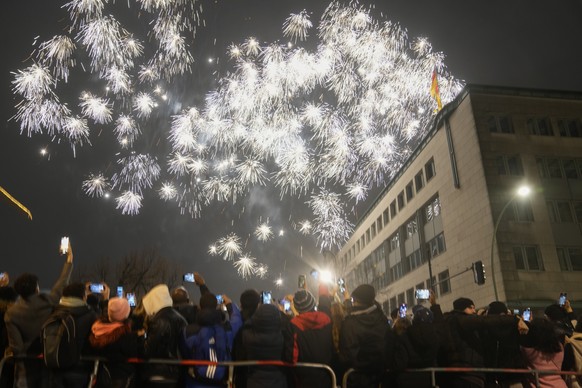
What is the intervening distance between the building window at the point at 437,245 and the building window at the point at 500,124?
10.9 metres

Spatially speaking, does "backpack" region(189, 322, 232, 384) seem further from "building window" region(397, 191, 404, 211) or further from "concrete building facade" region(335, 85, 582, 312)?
"building window" region(397, 191, 404, 211)

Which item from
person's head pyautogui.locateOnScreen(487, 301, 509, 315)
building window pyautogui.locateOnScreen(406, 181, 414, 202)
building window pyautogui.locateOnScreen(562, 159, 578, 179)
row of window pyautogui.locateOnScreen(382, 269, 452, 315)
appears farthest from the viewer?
building window pyautogui.locateOnScreen(406, 181, 414, 202)

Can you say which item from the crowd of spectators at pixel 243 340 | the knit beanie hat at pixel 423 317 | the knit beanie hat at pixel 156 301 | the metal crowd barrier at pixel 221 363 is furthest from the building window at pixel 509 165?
the knit beanie hat at pixel 156 301

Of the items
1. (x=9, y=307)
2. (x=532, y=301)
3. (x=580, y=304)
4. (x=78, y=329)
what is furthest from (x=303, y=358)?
(x=580, y=304)

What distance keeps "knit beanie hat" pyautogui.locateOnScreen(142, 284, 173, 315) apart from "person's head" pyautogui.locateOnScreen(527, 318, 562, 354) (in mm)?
5249

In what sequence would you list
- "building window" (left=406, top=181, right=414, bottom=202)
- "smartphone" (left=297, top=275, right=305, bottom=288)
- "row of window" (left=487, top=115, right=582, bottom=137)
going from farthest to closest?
"building window" (left=406, top=181, right=414, bottom=202) → "row of window" (left=487, top=115, right=582, bottom=137) → "smartphone" (left=297, top=275, right=305, bottom=288)

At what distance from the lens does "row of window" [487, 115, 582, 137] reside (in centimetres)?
3700

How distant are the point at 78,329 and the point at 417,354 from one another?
4344 millimetres

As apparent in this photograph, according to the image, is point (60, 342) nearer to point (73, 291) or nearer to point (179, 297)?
point (73, 291)

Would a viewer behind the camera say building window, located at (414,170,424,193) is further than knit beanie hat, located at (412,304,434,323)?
Yes

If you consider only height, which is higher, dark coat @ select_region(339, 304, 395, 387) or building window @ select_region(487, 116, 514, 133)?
building window @ select_region(487, 116, 514, 133)

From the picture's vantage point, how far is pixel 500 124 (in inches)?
1463

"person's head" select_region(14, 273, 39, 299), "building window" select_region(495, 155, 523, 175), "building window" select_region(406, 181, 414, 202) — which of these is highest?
"building window" select_region(406, 181, 414, 202)

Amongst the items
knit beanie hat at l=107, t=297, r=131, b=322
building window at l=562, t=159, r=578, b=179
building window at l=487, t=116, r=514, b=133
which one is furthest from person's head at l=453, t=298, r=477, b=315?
building window at l=562, t=159, r=578, b=179
